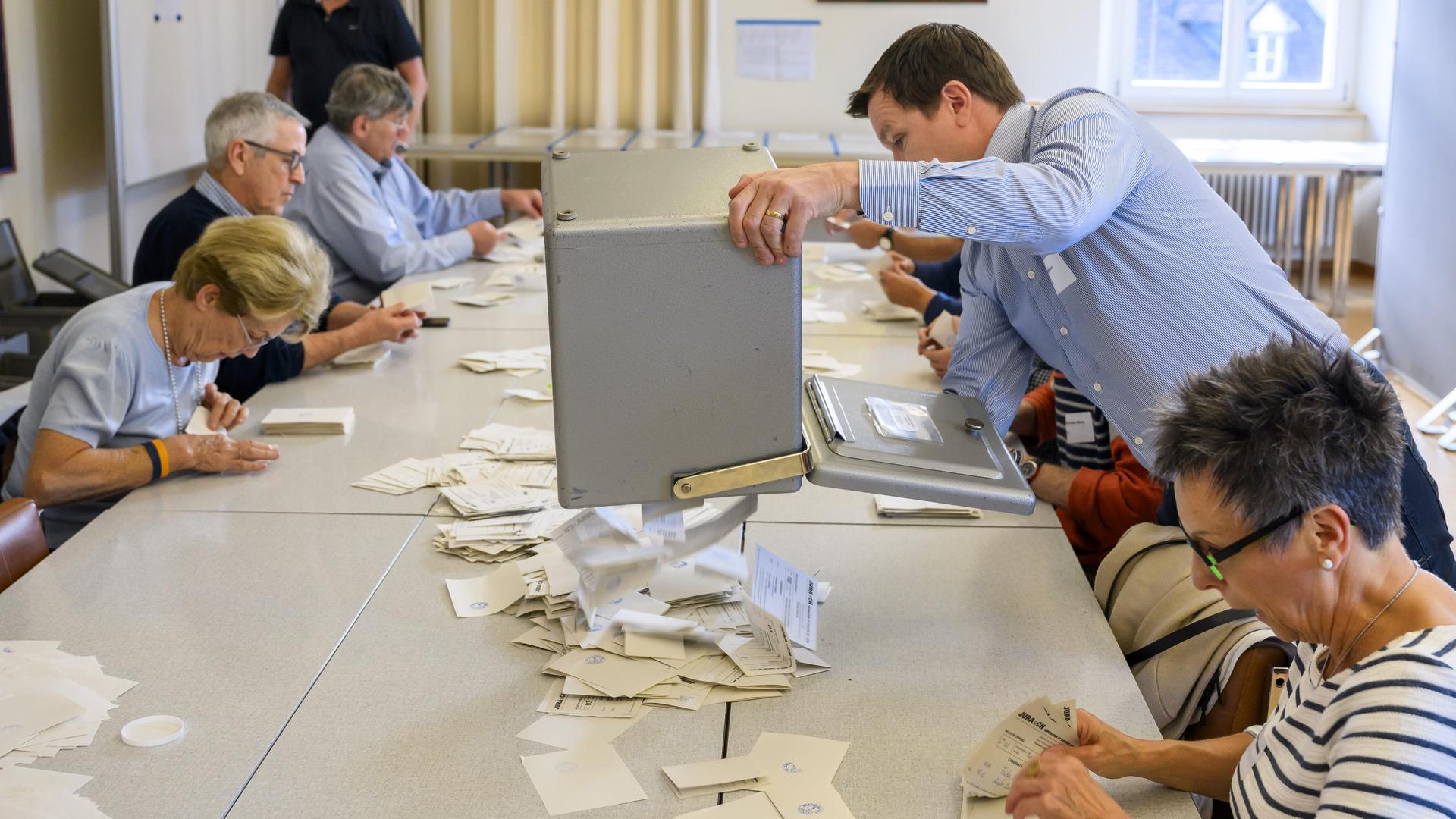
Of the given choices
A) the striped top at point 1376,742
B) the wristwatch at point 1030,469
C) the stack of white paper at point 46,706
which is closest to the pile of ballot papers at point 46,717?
the stack of white paper at point 46,706

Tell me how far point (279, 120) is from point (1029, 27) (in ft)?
14.4

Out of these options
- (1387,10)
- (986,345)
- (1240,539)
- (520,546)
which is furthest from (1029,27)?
(1240,539)

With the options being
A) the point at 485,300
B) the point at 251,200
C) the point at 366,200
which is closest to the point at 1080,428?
the point at 485,300

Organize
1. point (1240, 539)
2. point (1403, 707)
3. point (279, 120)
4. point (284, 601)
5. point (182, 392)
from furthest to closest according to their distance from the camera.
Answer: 1. point (279, 120)
2. point (182, 392)
3. point (284, 601)
4. point (1240, 539)
5. point (1403, 707)

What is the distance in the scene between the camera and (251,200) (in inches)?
128

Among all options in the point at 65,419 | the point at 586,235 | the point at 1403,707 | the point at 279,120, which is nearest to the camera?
the point at 1403,707

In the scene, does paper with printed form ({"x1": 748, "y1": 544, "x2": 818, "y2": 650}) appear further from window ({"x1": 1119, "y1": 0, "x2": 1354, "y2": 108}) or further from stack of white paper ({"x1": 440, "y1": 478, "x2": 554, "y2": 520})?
window ({"x1": 1119, "y1": 0, "x2": 1354, "y2": 108})

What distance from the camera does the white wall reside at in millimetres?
6418

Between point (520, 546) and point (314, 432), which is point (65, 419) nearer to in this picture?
point (314, 432)

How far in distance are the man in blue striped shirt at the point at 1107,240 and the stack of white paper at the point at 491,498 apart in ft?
2.74

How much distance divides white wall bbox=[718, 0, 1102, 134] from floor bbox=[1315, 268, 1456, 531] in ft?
5.76

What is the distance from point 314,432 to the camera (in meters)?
2.46

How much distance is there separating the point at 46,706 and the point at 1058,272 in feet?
4.67

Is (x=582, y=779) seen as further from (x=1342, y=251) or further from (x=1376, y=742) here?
(x=1342, y=251)
